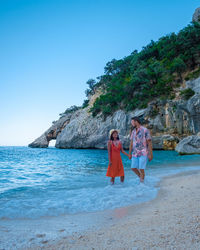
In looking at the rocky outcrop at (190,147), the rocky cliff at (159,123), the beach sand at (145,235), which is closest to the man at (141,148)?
the beach sand at (145,235)

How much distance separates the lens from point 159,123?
109 ft

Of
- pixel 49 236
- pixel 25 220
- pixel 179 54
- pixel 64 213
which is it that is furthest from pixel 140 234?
pixel 179 54

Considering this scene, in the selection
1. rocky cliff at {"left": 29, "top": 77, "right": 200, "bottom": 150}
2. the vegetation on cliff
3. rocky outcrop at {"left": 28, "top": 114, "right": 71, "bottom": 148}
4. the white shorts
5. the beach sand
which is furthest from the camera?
rocky outcrop at {"left": 28, "top": 114, "right": 71, "bottom": 148}

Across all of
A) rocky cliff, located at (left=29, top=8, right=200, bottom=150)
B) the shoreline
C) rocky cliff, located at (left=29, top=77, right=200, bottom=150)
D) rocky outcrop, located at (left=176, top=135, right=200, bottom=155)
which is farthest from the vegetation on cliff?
the shoreline

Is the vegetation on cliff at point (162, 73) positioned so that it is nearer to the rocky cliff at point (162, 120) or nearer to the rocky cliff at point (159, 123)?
the rocky cliff at point (162, 120)

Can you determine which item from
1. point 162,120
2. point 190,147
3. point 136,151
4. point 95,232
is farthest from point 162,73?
point 95,232

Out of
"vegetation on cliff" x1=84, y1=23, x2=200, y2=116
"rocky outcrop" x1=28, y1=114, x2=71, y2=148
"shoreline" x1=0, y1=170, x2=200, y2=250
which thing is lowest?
"shoreline" x1=0, y1=170, x2=200, y2=250

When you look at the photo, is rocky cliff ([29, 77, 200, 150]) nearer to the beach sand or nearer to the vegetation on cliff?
the vegetation on cliff

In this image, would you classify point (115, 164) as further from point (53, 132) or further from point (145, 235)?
point (53, 132)

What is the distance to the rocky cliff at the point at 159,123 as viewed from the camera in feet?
96.2

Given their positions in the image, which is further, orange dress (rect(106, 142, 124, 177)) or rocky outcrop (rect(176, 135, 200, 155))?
rocky outcrop (rect(176, 135, 200, 155))

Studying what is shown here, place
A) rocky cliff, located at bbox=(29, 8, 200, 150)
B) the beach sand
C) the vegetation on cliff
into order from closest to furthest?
the beach sand < rocky cliff, located at bbox=(29, 8, 200, 150) < the vegetation on cliff

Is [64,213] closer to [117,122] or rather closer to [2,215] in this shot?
[2,215]

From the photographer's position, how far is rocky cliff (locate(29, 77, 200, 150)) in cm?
2931
